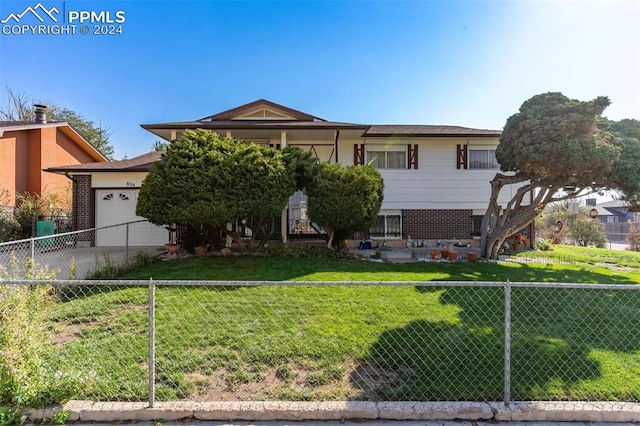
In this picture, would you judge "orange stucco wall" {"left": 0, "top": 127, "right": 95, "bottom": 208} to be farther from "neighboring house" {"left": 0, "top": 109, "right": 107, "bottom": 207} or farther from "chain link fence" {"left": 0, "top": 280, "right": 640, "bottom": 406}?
"chain link fence" {"left": 0, "top": 280, "right": 640, "bottom": 406}

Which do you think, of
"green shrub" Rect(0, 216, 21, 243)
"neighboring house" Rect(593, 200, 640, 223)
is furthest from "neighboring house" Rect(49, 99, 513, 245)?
"neighboring house" Rect(593, 200, 640, 223)

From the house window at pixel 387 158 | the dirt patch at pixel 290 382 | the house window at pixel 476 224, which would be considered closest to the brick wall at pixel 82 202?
the house window at pixel 387 158

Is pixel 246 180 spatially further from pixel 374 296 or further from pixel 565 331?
pixel 565 331

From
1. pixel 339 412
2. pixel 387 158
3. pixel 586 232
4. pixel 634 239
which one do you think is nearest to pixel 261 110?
pixel 387 158

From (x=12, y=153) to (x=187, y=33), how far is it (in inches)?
495

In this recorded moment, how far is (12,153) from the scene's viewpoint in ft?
53.6

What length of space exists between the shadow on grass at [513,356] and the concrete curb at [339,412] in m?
0.17

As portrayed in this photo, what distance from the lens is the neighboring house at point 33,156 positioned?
1593 centimetres

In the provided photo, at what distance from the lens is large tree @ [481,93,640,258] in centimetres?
841

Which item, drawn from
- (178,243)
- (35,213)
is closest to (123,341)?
(178,243)

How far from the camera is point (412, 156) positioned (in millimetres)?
13352

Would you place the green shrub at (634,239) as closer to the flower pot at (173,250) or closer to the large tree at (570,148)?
the large tree at (570,148)

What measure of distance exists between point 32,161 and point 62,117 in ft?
62.3

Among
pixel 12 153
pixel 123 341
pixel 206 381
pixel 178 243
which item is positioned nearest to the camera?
pixel 206 381
